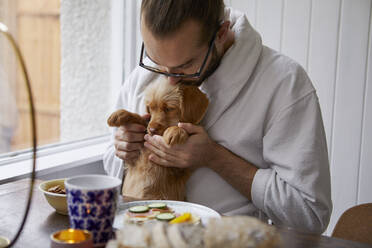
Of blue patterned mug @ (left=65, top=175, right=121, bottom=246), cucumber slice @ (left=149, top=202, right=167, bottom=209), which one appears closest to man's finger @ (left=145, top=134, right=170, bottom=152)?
cucumber slice @ (left=149, top=202, right=167, bottom=209)

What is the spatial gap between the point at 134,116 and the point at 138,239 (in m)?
0.77

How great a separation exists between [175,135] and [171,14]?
0.35 meters

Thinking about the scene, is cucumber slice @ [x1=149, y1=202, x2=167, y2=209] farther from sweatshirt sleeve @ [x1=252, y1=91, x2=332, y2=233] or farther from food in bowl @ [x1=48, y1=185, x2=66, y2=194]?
sweatshirt sleeve @ [x1=252, y1=91, x2=332, y2=233]

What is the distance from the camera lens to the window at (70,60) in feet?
6.56

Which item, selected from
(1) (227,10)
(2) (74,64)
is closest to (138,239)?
(1) (227,10)

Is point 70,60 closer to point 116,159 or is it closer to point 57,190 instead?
point 116,159

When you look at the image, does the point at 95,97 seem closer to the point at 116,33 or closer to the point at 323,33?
the point at 116,33

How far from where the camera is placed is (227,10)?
144 centimetres

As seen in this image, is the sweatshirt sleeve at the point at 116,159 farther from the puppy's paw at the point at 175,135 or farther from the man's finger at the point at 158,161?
the puppy's paw at the point at 175,135

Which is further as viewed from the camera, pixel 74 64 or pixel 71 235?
pixel 74 64

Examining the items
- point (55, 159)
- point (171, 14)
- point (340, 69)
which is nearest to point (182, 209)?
point (171, 14)

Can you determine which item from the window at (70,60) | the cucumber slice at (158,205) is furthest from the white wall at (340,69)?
the cucumber slice at (158,205)

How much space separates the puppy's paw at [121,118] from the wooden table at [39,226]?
31cm

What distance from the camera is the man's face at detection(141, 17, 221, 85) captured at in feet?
3.77
